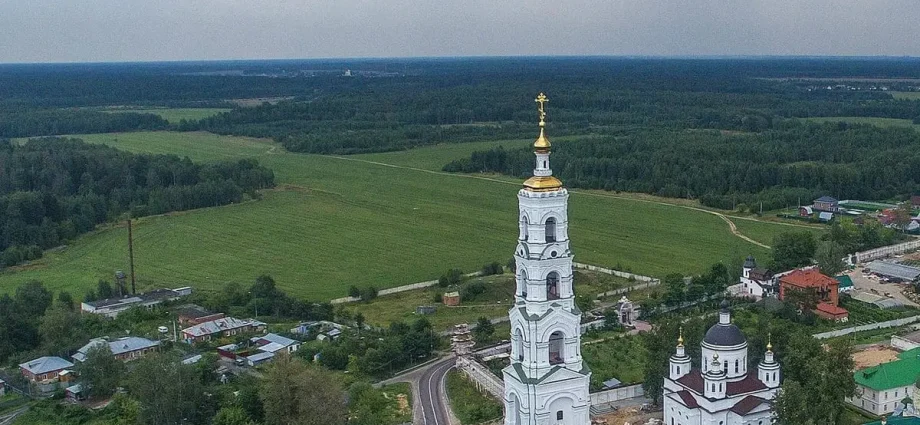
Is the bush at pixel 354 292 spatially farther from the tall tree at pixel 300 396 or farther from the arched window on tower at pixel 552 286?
the arched window on tower at pixel 552 286

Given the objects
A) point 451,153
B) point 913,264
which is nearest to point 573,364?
point 913,264

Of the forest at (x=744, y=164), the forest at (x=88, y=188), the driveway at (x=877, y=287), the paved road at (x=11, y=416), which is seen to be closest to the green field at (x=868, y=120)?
the forest at (x=744, y=164)

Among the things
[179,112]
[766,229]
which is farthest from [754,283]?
[179,112]

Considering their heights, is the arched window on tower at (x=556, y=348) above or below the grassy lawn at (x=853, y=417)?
above

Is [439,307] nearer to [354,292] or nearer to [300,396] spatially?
[354,292]

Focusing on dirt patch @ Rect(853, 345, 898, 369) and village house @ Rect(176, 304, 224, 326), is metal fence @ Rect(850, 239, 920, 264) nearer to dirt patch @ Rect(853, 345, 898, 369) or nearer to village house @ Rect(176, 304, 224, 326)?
dirt patch @ Rect(853, 345, 898, 369)

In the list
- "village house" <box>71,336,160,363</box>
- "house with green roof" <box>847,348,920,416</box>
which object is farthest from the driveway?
"village house" <box>71,336,160,363</box>
